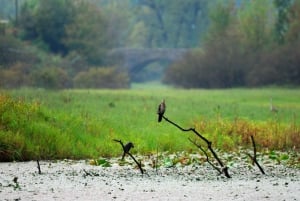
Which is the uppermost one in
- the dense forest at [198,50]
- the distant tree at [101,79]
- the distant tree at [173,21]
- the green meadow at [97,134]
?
the distant tree at [173,21]

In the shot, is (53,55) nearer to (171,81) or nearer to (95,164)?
(171,81)

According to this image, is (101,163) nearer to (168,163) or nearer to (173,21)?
(168,163)

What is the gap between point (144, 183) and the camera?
1158cm

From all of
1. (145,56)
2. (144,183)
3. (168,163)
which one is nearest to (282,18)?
(145,56)

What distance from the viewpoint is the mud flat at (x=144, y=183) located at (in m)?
10.3

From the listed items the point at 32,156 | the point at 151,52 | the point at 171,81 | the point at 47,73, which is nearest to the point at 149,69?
the point at 151,52

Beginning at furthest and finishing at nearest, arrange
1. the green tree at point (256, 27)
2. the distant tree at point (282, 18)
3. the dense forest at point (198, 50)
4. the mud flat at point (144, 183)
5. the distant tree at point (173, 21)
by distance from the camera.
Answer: the distant tree at point (173, 21) → the green tree at point (256, 27) → the distant tree at point (282, 18) → the dense forest at point (198, 50) → the mud flat at point (144, 183)

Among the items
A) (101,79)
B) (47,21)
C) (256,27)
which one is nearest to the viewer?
(101,79)

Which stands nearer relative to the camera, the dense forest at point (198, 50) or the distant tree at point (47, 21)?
the dense forest at point (198, 50)

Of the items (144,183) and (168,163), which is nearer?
(144,183)

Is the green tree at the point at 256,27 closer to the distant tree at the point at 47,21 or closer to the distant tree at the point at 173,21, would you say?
the distant tree at the point at 47,21

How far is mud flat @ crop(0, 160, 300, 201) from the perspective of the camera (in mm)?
10312

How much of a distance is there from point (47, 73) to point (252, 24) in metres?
23.0

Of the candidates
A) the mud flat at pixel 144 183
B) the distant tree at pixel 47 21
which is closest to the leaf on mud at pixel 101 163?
the mud flat at pixel 144 183
